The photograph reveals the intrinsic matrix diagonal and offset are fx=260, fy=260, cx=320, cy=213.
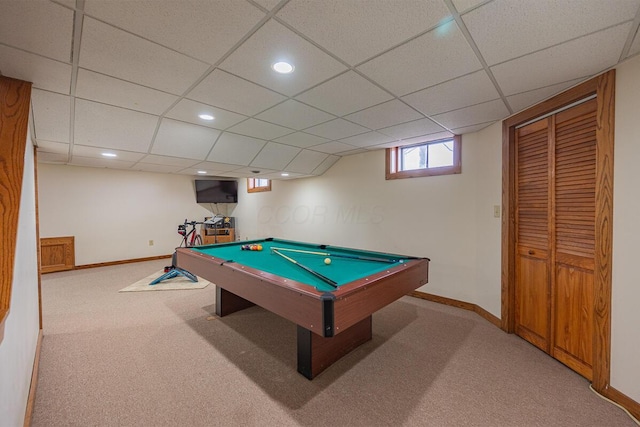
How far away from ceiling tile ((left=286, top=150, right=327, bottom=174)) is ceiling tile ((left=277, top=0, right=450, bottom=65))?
2.58 metres

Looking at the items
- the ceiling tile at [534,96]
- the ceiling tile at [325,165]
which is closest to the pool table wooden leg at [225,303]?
the ceiling tile at [325,165]

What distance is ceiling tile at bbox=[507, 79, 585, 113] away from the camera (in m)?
1.89

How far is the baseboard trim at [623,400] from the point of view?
1557 mm

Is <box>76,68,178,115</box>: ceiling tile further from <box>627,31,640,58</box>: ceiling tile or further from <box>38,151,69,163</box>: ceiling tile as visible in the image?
<box>627,31,640,58</box>: ceiling tile

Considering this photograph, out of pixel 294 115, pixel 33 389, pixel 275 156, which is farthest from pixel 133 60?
pixel 275 156

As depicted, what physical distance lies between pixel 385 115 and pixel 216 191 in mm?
5558

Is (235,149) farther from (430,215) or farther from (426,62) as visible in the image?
(430,215)

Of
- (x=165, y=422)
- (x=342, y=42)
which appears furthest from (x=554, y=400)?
(x=342, y=42)

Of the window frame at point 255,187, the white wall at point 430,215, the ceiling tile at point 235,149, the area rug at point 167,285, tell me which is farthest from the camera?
the window frame at point 255,187

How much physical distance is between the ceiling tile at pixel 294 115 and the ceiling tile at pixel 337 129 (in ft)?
0.42

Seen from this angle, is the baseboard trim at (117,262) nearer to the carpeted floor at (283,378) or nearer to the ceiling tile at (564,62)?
the carpeted floor at (283,378)

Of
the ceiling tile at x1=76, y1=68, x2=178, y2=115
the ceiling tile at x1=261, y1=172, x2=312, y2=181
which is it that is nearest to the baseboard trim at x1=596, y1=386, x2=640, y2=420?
the ceiling tile at x1=76, y1=68, x2=178, y2=115

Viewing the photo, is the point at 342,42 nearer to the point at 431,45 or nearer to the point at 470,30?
the point at 431,45

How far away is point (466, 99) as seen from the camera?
6.90 ft
